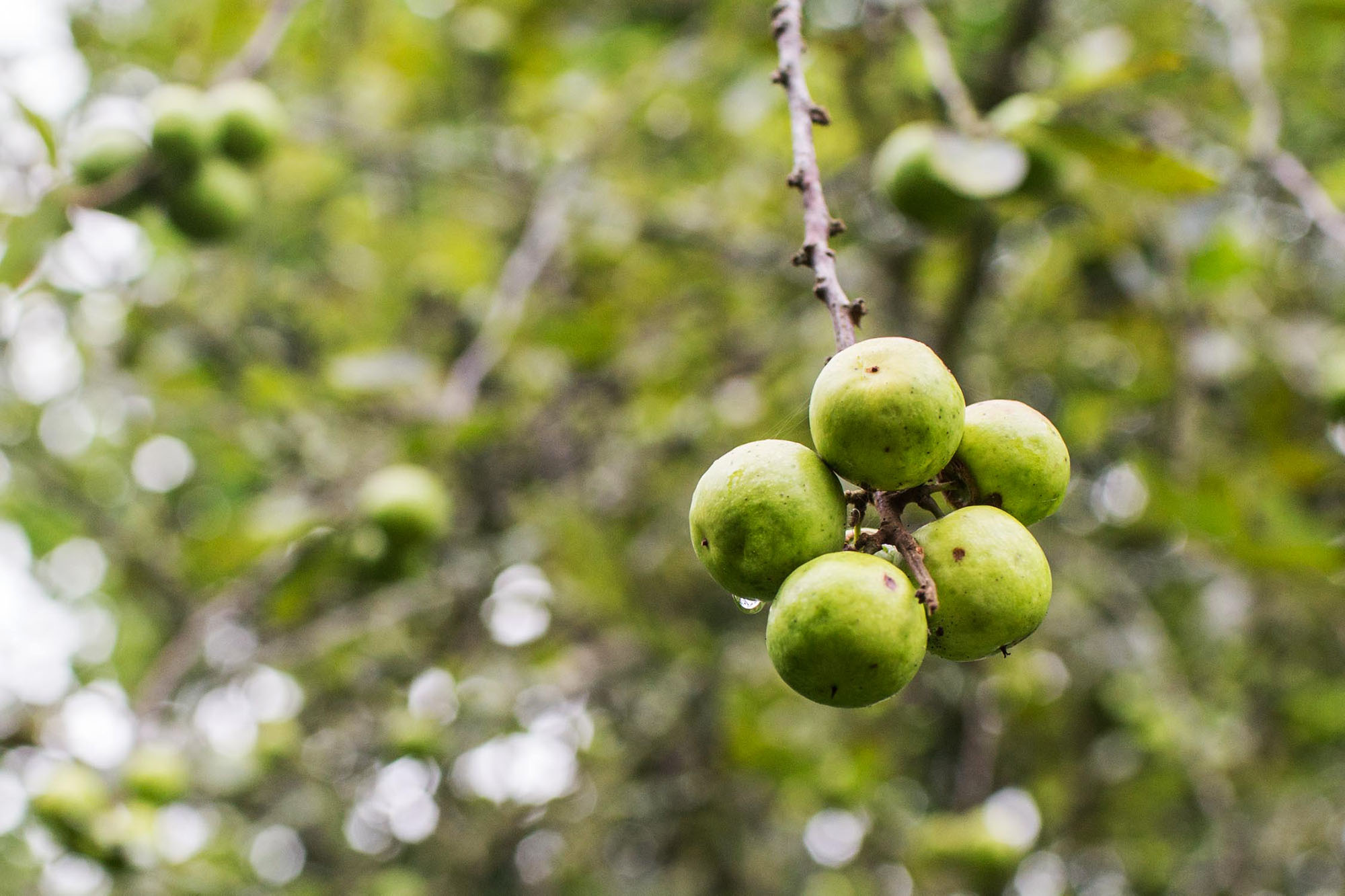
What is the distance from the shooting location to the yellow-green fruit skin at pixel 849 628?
79 centimetres

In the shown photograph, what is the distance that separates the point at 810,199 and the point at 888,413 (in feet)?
0.67

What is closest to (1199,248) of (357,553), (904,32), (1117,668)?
(904,32)

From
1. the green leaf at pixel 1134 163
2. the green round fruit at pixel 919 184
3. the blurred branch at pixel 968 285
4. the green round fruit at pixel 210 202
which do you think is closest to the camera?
the green leaf at pixel 1134 163

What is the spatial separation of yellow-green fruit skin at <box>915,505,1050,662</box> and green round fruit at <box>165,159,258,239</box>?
1.99m

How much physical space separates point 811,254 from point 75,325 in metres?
3.25

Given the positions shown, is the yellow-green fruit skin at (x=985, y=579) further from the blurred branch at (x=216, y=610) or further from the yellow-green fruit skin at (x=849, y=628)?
the blurred branch at (x=216, y=610)

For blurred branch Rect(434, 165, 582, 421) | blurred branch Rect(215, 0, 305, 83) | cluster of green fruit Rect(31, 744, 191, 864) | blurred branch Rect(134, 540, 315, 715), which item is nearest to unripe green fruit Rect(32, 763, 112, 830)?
cluster of green fruit Rect(31, 744, 191, 864)

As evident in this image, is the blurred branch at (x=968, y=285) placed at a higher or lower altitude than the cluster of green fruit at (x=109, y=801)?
higher

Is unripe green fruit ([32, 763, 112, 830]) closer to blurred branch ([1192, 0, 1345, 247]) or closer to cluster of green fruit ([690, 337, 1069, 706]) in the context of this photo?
cluster of green fruit ([690, 337, 1069, 706])

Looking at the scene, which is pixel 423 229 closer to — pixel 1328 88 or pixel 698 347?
pixel 698 347

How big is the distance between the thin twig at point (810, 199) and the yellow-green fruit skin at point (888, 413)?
3 centimetres

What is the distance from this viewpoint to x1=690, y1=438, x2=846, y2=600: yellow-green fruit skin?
85cm

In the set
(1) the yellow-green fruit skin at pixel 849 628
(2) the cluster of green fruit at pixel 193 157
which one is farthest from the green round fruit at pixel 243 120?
(1) the yellow-green fruit skin at pixel 849 628

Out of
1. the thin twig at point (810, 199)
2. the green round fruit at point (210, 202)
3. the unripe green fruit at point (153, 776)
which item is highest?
the green round fruit at point (210, 202)
